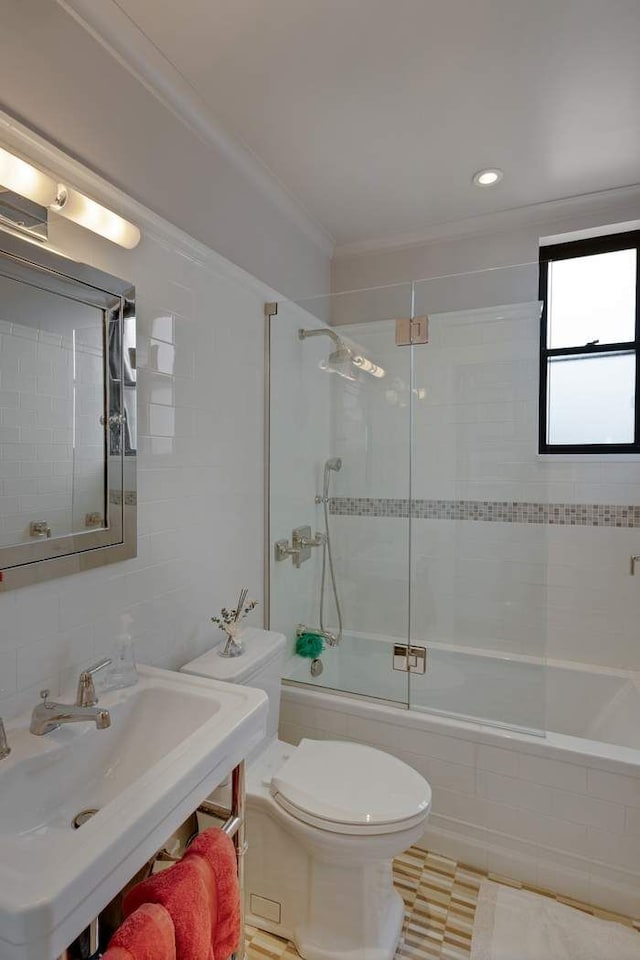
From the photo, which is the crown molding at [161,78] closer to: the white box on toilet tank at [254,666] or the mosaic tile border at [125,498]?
the mosaic tile border at [125,498]

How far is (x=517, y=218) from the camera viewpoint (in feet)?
8.30

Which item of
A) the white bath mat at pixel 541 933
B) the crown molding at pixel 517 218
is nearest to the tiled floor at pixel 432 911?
A: the white bath mat at pixel 541 933

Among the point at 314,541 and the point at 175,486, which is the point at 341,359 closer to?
the point at 314,541

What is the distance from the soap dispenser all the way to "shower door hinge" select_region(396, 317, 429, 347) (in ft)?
5.65

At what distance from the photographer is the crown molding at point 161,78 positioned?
4.48 ft

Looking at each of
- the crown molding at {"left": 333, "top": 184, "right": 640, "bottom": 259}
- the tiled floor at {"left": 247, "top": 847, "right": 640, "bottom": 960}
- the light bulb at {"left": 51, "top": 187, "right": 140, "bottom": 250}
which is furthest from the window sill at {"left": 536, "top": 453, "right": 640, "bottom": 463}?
the light bulb at {"left": 51, "top": 187, "right": 140, "bottom": 250}

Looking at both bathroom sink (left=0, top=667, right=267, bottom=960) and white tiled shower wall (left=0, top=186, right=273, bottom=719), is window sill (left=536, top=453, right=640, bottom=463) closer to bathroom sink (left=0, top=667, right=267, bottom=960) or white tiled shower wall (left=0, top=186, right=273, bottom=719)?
white tiled shower wall (left=0, top=186, right=273, bottom=719)

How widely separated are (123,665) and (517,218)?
254 centimetres

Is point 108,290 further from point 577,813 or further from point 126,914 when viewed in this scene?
point 577,813

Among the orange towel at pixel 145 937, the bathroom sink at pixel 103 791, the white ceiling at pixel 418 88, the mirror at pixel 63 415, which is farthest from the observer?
the white ceiling at pixel 418 88

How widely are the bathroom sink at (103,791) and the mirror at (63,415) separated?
38cm

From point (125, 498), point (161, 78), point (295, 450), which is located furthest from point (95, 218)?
point (295, 450)

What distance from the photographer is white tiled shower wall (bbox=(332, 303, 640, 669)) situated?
2.44m

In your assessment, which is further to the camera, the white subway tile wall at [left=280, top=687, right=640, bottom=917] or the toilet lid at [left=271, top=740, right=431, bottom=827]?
the white subway tile wall at [left=280, top=687, right=640, bottom=917]
